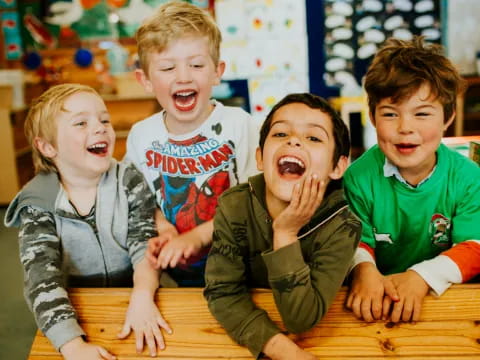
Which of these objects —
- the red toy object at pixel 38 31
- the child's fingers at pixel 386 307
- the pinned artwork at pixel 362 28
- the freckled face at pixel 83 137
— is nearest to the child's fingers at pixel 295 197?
the child's fingers at pixel 386 307

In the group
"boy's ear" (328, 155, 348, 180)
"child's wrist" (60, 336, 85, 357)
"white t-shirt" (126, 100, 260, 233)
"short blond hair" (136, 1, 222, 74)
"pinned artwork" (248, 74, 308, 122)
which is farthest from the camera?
"pinned artwork" (248, 74, 308, 122)

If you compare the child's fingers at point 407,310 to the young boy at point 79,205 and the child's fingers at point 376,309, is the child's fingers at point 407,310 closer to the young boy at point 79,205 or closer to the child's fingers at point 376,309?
the child's fingers at point 376,309

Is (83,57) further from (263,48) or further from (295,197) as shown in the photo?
(295,197)

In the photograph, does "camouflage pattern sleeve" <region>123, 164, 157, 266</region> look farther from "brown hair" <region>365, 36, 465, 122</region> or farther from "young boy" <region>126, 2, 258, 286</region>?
"brown hair" <region>365, 36, 465, 122</region>

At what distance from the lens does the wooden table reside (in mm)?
1033

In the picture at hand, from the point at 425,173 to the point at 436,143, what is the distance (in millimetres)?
105

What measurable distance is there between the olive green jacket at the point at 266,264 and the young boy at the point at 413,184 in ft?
0.48

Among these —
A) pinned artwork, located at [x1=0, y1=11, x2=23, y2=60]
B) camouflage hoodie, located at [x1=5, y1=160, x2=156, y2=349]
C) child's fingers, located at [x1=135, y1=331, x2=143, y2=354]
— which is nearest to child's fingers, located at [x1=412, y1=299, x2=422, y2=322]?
child's fingers, located at [x1=135, y1=331, x2=143, y2=354]

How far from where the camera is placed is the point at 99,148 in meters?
1.39

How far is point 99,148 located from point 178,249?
15.0 inches

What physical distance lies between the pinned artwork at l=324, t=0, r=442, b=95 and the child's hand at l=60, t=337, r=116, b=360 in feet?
13.1

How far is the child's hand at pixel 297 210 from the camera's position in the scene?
0.99m

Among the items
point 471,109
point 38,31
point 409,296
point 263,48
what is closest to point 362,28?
point 263,48

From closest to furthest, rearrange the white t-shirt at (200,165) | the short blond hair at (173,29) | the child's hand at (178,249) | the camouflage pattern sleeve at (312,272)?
the camouflage pattern sleeve at (312,272), the child's hand at (178,249), the short blond hair at (173,29), the white t-shirt at (200,165)
